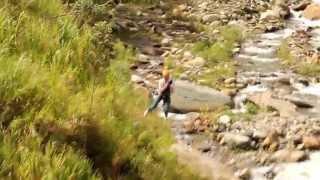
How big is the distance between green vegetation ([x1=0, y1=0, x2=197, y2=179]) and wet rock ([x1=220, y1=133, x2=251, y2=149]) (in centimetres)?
377

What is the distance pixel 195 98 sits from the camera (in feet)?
45.4

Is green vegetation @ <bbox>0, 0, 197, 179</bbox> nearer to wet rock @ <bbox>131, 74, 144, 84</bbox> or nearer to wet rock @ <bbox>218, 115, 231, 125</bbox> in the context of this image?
wet rock @ <bbox>218, 115, 231, 125</bbox>

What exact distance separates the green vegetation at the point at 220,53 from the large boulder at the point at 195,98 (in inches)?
22.5

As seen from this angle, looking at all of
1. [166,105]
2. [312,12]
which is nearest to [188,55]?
[166,105]

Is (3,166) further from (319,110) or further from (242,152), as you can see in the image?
(319,110)

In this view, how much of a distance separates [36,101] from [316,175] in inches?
255

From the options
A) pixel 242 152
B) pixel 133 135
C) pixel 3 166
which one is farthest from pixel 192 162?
pixel 3 166

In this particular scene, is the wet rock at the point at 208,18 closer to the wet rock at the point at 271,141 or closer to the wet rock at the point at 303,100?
the wet rock at the point at 303,100

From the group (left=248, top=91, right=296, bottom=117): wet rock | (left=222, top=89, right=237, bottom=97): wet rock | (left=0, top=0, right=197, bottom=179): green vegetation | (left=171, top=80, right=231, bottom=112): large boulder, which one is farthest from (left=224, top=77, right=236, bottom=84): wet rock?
(left=0, top=0, right=197, bottom=179): green vegetation

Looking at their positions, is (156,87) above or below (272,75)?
above

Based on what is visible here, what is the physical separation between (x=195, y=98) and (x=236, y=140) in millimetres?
2603

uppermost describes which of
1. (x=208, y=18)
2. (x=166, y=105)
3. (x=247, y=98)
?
(x=166, y=105)

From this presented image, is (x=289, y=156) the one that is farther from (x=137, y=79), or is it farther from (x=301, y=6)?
(x=301, y=6)

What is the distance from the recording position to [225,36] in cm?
1898
